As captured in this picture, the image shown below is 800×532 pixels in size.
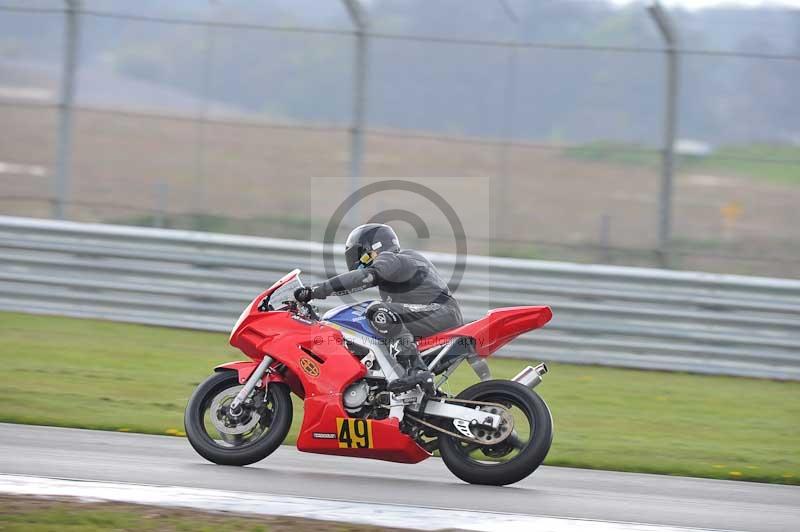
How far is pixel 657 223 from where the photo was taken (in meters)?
13.6

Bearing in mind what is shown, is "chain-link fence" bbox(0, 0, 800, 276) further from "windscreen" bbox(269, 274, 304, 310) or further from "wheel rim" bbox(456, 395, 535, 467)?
"wheel rim" bbox(456, 395, 535, 467)

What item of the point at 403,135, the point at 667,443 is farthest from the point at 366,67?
the point at 667,443

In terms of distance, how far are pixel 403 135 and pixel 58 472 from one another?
304 inches

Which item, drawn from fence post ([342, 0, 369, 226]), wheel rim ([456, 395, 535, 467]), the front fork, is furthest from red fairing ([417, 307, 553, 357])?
fence post ([342, 0, 369, 226])

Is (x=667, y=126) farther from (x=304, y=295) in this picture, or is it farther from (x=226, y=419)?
(x=226, y=419)

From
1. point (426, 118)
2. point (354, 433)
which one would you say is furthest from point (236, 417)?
point (426, 118)

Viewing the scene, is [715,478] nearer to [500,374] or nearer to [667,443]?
[667,443]

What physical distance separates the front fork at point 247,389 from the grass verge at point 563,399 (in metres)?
1.35

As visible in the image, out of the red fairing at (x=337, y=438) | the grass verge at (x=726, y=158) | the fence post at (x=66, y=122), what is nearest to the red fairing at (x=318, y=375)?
the red fairing at (x=337, y=438)

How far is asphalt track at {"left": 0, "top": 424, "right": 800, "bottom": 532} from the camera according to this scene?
22.8 ft

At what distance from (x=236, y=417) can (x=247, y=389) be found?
0.60ft

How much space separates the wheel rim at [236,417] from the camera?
7723 millimetres

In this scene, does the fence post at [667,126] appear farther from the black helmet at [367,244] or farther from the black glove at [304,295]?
the black glove at [304,295]

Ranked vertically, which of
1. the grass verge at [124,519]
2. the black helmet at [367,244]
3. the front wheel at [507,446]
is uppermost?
the black helmet at [367,244]
